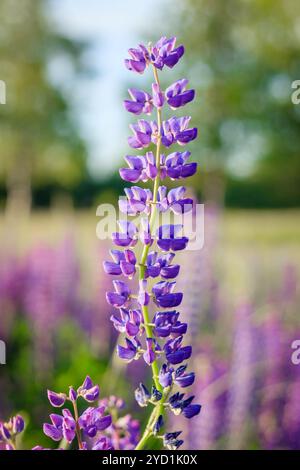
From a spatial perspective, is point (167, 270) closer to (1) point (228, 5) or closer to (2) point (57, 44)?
(1) point (228, 5)

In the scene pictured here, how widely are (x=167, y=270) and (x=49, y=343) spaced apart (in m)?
1.81

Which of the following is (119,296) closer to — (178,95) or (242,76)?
(178,95)

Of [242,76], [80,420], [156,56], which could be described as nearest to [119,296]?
[80,420]

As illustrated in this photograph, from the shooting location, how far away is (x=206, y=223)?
2.48 meters

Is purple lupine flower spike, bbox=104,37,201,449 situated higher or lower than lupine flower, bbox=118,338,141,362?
higher

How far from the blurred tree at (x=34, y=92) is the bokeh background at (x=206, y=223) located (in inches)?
1.2

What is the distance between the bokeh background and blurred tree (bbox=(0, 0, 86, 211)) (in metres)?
0.03

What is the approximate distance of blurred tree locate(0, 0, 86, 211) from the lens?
48.5ft

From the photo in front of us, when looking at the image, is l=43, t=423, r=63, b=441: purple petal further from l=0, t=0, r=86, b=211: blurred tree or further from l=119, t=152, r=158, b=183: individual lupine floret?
l=0, t=0, r=86, b=211: blurred tree

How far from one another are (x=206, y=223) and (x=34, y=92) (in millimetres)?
13302

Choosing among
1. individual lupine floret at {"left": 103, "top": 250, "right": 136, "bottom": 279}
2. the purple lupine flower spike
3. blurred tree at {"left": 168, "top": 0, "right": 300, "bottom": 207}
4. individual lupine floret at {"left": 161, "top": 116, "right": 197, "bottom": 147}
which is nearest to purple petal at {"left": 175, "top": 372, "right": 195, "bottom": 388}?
the purple lupine flower spike

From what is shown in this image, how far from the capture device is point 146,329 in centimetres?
72

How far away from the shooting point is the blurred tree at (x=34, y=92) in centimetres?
1478

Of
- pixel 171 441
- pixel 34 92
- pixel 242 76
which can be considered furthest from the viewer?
pixel 34 92
